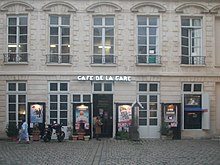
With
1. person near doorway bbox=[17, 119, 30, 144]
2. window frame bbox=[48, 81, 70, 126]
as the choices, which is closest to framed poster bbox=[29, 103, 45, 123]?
window frame bbox=[48, 81, 70, 126]

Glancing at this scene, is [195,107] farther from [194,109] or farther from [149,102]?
[149,102]

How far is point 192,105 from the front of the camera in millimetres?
26531

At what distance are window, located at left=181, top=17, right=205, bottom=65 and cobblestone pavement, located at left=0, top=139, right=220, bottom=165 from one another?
5174 mm

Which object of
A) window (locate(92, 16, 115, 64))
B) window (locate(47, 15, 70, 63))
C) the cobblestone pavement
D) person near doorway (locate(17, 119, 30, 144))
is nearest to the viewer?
the cobblestone pavement

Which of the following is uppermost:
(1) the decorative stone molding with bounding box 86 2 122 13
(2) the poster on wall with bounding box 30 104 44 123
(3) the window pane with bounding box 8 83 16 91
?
(1) the decorative stone molding with bounding box 86 2 122 13

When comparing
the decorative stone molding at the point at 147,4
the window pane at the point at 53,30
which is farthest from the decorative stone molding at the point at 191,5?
the window pane at the point at 53,30

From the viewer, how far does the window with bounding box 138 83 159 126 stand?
26.3 m

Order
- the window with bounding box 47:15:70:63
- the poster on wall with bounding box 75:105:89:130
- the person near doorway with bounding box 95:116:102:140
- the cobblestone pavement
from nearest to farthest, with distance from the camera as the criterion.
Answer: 1. the cobblestone pavement
2. the person near doorway with bounding box 95:116:102:140
3. the poster on wall with bounding box 75:105:89:130
4. the window with bounding box 47:15:70:63

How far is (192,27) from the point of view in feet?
88.0

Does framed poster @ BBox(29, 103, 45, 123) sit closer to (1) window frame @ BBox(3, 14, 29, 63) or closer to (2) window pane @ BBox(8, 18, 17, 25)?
(1) window frame @ BBox(3, 14, 29, 63)

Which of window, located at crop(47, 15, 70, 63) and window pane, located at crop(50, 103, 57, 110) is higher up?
window, located at crop(47, 15, 70, 63)

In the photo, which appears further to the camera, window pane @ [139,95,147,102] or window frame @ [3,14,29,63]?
window pane @ [139,95,147,102]

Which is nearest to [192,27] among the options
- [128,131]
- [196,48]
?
[196,48]

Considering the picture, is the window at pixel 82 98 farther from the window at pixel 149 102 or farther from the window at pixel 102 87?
the window at pixel 149 102
